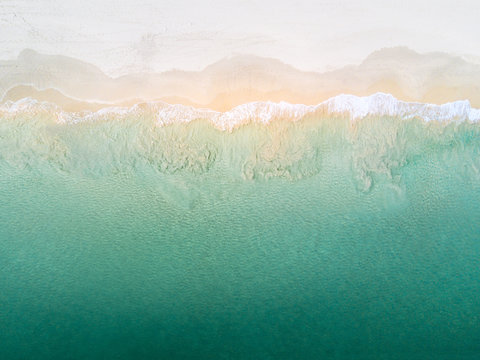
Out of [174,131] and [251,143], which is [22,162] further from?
Result: [251,143]

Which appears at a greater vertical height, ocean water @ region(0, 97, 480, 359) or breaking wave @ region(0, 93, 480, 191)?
breaking wave @ region(0, 93, 480, 191)

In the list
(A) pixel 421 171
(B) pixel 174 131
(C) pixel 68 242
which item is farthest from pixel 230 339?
(A) pixel 421 171

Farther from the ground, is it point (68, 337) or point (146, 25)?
point (146, 25)

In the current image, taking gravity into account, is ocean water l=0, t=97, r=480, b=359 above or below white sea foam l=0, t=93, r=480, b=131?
below

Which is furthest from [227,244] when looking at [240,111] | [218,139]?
[240,111]
